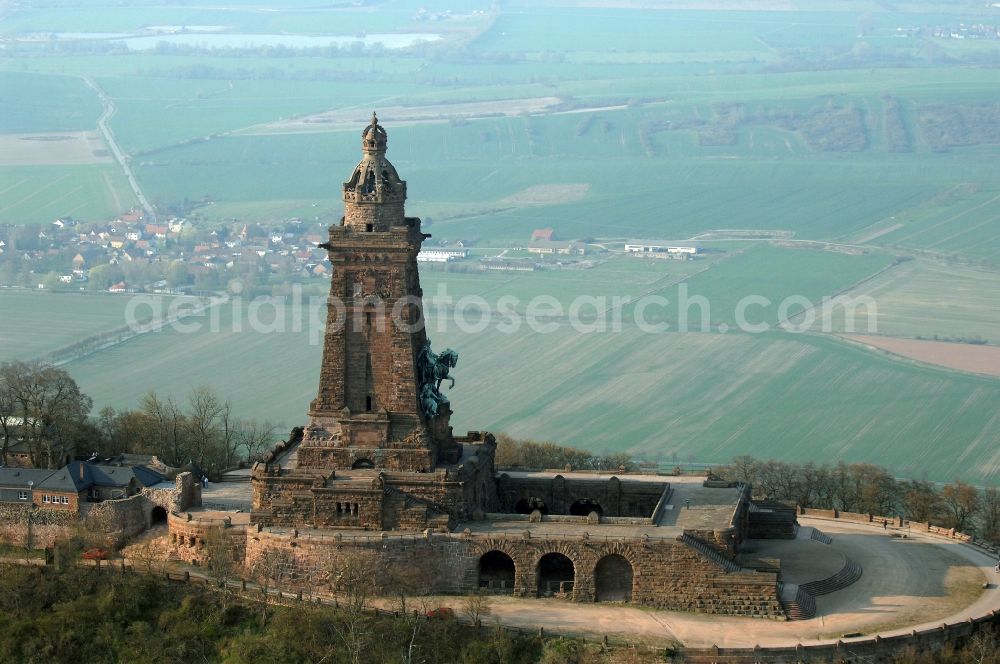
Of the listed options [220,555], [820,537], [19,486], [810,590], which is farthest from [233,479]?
[810,590]

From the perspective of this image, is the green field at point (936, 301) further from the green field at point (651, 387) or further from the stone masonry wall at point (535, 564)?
the stone masonry wall at point (535, 564)

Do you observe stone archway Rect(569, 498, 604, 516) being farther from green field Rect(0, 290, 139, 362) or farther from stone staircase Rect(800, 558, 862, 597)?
green field Rect(0, 290, 139, 362)

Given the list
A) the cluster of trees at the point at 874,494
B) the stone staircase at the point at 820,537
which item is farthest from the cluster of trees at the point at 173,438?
the stone staircase at the point at 820,537

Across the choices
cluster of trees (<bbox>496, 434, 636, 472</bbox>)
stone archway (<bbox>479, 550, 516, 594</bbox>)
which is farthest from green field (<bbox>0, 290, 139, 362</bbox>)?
stone archway (<bbox>479, 550, 516, 594</bbox>)

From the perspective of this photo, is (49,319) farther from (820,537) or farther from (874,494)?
(820,537)

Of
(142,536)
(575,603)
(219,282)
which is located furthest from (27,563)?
(219,282)

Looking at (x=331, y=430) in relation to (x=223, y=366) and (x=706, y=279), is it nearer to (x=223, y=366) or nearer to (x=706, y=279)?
(x=223, y=366)
